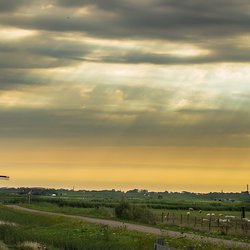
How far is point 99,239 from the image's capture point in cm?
5066

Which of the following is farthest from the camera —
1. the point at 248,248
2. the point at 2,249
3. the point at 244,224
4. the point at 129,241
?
the point at 244,224

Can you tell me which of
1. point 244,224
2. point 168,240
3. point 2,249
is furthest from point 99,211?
point 168,240

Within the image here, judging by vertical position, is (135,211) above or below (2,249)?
above

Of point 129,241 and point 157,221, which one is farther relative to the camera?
point 157,221

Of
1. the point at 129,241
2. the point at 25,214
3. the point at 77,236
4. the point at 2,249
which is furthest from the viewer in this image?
the point at 25,214

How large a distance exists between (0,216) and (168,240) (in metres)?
53.3

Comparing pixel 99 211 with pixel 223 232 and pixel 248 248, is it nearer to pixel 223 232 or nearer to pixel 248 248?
pixel 223 232

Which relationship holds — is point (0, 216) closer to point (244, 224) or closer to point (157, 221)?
point (157, 221)

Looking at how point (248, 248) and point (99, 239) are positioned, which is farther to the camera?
point (99, 239)

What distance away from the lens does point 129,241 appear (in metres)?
46.8

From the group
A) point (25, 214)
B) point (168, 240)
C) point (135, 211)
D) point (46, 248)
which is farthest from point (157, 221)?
point (168, 240)

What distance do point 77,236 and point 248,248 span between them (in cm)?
1772

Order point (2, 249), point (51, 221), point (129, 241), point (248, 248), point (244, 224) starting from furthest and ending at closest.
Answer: point (51, 221) < point (244, 224) < point (2, 249) < point (129, 241) < point (248, 248)

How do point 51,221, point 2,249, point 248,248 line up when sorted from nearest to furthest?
point 248,248
point 2,249
point 51,221
